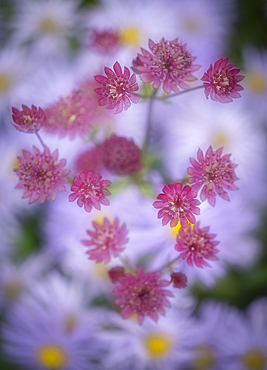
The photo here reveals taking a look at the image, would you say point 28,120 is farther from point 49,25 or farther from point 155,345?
point 49,25

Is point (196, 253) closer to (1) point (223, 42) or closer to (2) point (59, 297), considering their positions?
(2) point (59, 297)

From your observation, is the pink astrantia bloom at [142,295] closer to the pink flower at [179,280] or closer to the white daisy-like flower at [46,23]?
the pink flower at [179,280]

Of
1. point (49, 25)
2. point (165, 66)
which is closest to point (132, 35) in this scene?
point (49, 25)

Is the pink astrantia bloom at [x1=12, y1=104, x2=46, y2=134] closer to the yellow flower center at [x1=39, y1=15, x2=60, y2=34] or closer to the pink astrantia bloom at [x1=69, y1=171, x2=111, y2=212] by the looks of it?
the pink astrantia bloom at [x1=69, y1=171, x2=111, y2=212]

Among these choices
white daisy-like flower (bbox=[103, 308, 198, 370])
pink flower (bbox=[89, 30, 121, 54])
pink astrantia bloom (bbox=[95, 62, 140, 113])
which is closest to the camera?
pink astrantia bloom (bbox=[95, 62, 140, 113])

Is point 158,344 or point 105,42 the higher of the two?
point 105,42

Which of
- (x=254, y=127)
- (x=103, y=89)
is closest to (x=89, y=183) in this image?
(x=103, y=89)

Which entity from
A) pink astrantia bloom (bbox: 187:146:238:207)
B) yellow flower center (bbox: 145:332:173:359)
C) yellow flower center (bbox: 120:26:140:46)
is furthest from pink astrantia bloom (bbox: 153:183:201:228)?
yellow flower center (bbox: 120:26:140:46)
